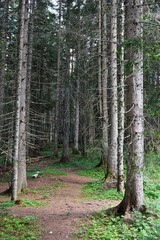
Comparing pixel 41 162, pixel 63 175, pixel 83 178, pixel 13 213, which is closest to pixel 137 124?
pixel 13 213

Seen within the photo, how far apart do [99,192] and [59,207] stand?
2.41m

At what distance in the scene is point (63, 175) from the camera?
15.6 metres

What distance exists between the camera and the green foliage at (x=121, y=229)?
5.82m

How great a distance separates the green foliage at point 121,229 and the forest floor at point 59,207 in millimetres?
355

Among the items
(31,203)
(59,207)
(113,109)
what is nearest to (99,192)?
(59,207)

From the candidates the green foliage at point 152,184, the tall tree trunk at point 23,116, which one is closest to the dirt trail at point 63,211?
the green foliage at point 152,184

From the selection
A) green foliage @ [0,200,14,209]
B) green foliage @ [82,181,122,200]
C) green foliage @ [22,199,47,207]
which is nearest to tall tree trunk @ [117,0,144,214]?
green foliage @ [82,181,122,200]

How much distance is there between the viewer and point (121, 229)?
241 inches

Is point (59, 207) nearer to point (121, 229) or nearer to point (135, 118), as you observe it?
point (121, 229)

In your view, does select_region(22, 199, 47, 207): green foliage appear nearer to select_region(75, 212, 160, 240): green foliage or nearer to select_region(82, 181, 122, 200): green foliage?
select_region(82, 181, 122, 200): green foliage

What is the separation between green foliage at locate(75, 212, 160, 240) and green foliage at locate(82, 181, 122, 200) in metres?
3.04

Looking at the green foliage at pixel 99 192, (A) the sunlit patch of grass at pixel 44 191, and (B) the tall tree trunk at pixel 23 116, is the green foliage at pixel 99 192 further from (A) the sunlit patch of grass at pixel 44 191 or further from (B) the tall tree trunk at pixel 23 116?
(B) the tall tree trunk at pixel 23 116

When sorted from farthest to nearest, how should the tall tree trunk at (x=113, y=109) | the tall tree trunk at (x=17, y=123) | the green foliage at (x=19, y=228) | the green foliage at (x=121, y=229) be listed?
the tall tree trunk at (x=113, y=109) → the tall tree trunk at (x=17, y=123) → the green foliage at (x=19, y=228) → the green foliage at (x=121, y=229)

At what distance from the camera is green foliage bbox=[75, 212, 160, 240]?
5.82m
